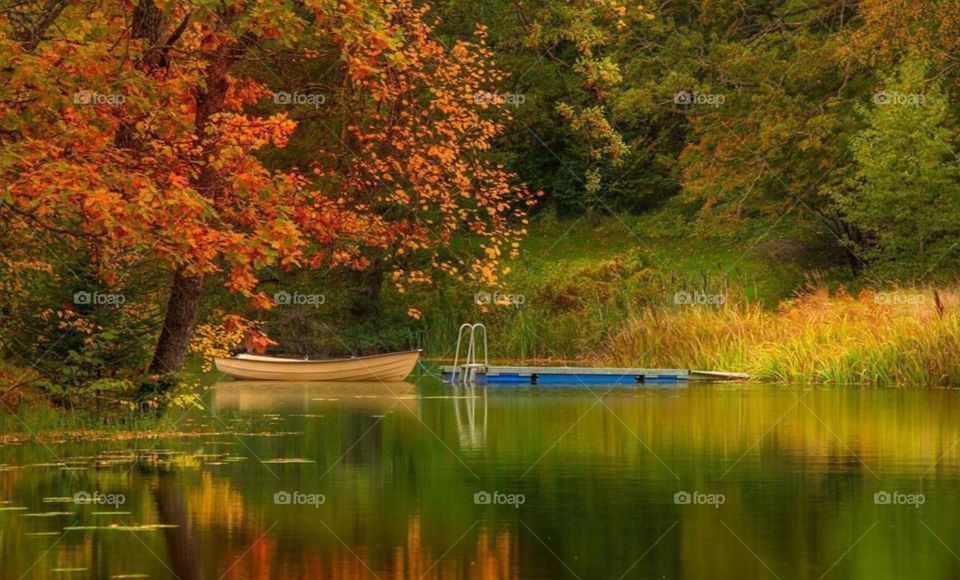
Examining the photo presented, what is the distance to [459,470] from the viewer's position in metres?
19.9

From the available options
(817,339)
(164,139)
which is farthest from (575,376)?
(164,139)

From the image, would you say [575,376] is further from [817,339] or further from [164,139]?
[164,139]

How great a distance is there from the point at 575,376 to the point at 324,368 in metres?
5.35

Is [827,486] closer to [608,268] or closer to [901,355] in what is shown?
[901,355]

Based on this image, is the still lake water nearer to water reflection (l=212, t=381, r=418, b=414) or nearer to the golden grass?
water reflection (l=212, t=381, r=418, b=414)

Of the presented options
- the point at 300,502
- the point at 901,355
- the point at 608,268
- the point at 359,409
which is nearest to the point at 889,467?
the point at 300,502

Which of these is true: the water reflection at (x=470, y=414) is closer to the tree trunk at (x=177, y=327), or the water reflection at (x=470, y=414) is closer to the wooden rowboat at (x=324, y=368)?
the wooden rowboat at (x=324, y=368)

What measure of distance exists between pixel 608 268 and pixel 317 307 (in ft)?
24.8

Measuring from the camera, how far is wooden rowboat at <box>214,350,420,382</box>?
3934 centimetres

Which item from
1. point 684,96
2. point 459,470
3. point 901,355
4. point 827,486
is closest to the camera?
point 827,486

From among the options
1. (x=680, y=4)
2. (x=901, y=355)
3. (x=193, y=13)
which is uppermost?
(x=680, y=4)

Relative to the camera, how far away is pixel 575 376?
38781mm

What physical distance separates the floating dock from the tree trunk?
13031 mm

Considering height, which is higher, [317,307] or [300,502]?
[317,307]
